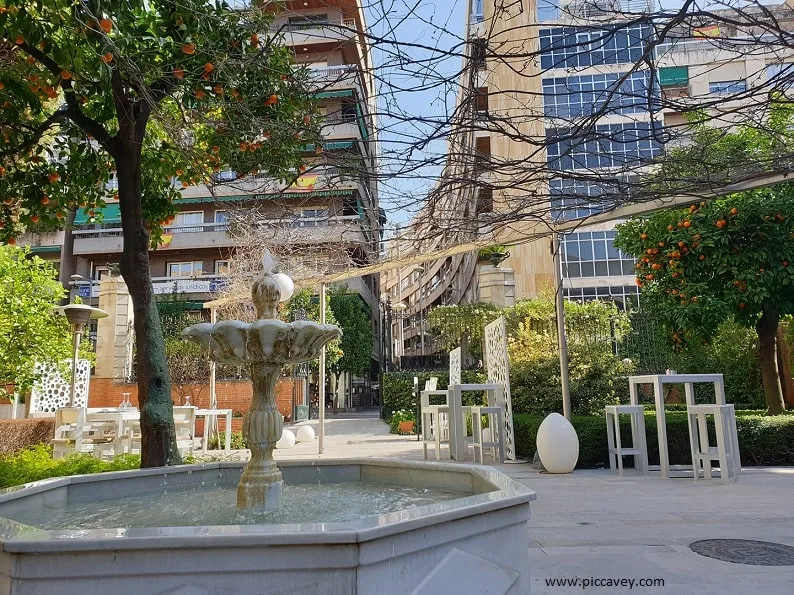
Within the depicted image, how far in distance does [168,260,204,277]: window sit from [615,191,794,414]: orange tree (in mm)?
23046

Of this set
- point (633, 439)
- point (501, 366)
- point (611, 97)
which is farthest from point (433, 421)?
point (611, 97)

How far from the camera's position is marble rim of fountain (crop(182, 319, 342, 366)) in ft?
10.7

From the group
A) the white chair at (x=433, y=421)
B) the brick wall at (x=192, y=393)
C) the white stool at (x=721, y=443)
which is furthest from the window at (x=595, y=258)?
the white stool at (x=721, y=443)

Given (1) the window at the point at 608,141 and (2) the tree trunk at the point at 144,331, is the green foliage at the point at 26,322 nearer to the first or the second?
(2) the tree trunk at the point at 144,331

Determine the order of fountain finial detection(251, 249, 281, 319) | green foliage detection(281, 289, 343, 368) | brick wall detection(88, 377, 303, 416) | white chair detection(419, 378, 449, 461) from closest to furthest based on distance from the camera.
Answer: fountain finial detection(251, 249, 281, 319), white chair detection(419, 378, 449, 461), brick wall detection(88, 377, 303, 416), green foliage detection(281, 289, 343, 368)

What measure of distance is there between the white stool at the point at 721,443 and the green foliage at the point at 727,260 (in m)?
2.24

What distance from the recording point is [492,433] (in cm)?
874

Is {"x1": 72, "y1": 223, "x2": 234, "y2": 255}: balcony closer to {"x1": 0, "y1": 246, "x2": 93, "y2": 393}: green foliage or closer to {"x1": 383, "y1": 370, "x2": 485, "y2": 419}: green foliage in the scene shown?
{"x1": 383, "y1": 370, "x2": 485, "y2": 419}: green foliage

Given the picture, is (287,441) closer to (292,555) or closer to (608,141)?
(608,141)

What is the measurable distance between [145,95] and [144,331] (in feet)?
8.02

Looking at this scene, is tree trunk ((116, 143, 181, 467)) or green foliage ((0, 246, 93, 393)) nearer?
tree trunk ((116, 143, 181, 467))

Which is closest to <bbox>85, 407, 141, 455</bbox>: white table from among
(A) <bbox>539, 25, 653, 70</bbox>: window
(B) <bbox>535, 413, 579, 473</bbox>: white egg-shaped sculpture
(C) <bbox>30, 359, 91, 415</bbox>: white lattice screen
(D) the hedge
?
(C) <bbox>30, 359, 91, 415</bbox>: white lattice screen

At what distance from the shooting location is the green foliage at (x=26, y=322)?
9.80 meters

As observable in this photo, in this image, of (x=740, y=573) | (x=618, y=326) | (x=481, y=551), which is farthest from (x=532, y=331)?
(x=481, y=551)
